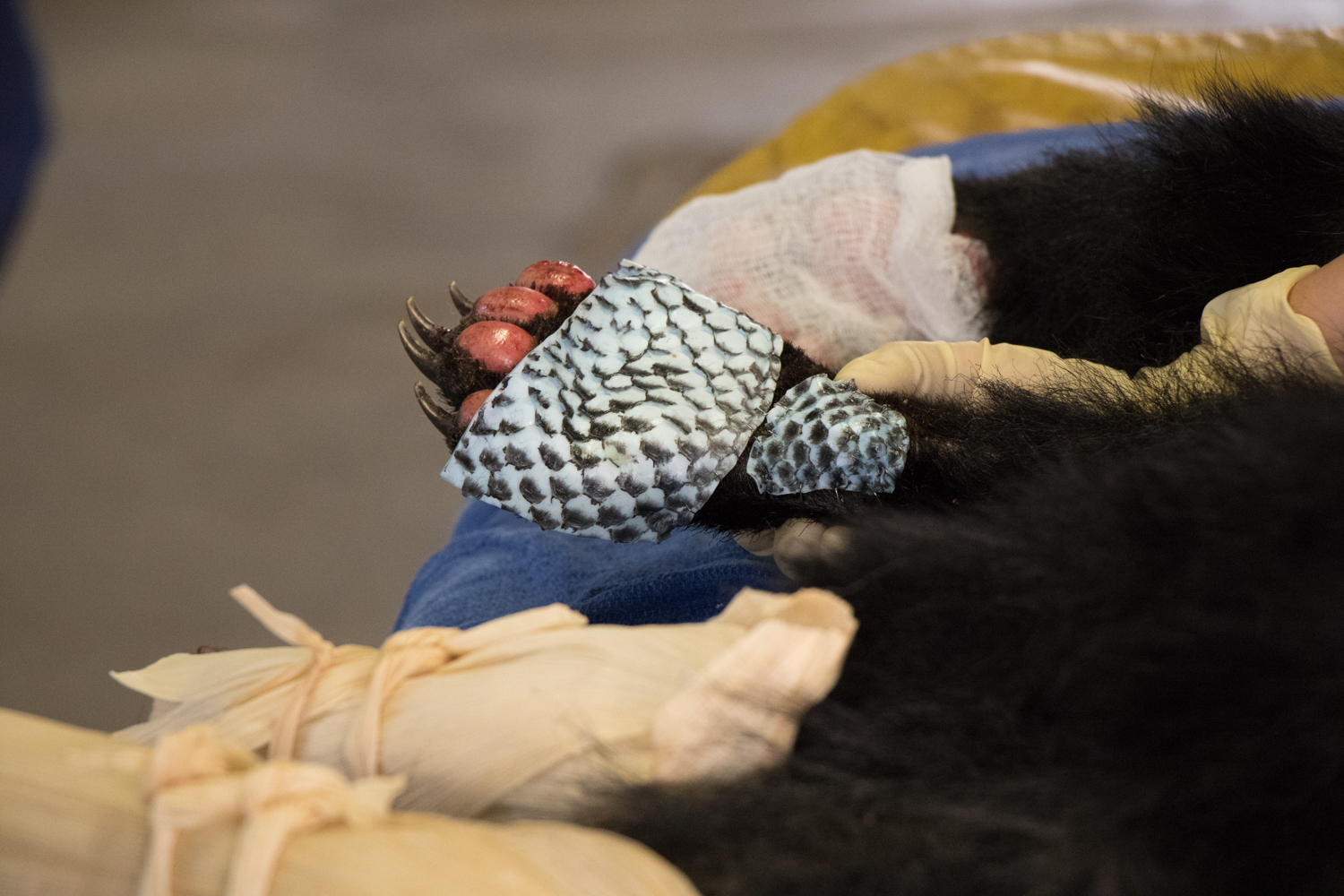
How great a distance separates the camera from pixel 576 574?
564 mm

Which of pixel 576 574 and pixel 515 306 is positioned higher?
pixel 515 306

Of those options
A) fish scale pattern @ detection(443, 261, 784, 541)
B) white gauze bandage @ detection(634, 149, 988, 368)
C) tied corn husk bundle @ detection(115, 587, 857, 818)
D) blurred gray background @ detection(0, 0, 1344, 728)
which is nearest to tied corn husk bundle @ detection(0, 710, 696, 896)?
tied corn husk bundle @ detection(115, 587, 857, 818)

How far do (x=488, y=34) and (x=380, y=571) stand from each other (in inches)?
48.6

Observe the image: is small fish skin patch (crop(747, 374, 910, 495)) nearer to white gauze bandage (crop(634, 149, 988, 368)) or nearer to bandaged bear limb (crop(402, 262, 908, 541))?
bandaged bear limb (crop(402, 262, 908, 541))

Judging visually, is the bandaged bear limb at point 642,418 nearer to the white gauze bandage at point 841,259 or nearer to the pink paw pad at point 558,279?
the pink paw pad at point 558,279

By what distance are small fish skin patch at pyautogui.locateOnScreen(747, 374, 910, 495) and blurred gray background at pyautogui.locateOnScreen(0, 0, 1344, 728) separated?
27.7 inches

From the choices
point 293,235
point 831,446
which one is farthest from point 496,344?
point 293,235

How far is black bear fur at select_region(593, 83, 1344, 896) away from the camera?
0.21 metres

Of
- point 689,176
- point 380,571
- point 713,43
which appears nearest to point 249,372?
point 380,571

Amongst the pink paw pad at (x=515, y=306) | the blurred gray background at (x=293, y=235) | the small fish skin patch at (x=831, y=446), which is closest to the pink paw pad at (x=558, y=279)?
the pink paw pad at (x=515, y=306)

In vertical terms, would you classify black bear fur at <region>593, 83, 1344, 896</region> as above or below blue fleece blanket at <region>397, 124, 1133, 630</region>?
above

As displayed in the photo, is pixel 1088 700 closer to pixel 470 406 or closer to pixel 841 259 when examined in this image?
Result: pixel 470 406

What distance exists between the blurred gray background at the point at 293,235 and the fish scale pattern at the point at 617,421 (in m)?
0.64

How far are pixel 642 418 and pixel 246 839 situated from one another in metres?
0.21
